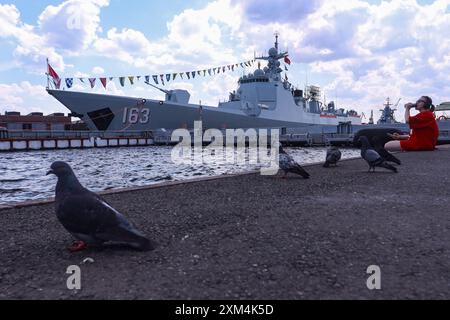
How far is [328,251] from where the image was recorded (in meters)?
3.86

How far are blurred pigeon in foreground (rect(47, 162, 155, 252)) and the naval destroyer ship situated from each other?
43.9 meters

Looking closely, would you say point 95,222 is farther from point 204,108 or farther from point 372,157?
point 204,108

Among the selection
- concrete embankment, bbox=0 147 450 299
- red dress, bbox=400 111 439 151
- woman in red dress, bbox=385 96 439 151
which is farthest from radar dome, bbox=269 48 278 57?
concrete embankment, bbox=0 147 450 299

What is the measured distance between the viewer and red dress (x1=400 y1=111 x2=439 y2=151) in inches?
429

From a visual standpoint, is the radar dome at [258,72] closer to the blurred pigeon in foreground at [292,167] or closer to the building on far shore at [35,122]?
the building on far shore at [35,122]

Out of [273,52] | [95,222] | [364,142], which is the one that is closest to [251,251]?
[95,222]

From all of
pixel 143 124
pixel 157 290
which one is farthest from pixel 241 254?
pixel 143 124

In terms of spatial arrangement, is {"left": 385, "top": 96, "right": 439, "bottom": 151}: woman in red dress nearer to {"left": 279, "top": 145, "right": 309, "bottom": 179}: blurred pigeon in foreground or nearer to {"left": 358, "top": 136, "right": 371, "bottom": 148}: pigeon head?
{"left": 358, "top": 136, "right": 371, "bottom": 148}: pigeon head

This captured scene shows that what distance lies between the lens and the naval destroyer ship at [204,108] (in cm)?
4725

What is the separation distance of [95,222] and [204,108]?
44.4 meters

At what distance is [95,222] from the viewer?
3.80m

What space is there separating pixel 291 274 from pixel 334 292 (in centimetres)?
46

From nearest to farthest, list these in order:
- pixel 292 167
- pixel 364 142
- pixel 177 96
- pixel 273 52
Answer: pixel 292 167
pixel 364 142
pixel 177 96
pixel 273 52

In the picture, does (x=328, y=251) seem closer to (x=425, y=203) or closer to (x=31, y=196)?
(x=425, y=203)
